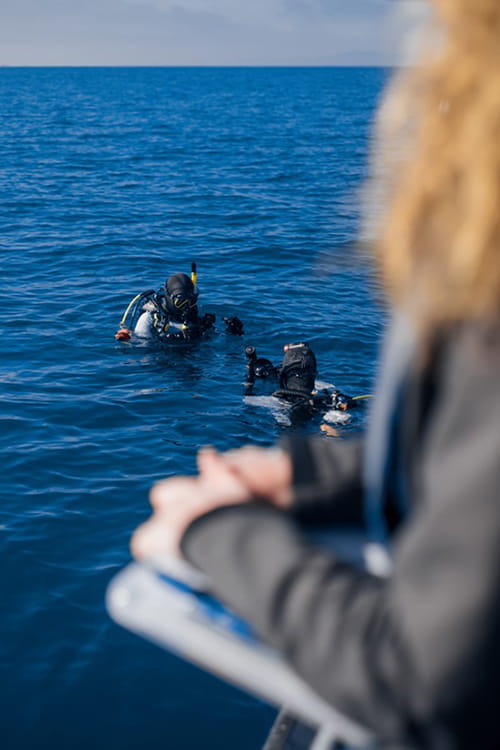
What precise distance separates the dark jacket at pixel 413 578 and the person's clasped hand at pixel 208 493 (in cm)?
4

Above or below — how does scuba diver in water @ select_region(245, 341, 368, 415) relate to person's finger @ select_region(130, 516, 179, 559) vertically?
below

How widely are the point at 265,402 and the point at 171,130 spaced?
5137cm

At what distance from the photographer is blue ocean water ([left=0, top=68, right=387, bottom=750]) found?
536cm

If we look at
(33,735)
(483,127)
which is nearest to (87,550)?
(33,735)

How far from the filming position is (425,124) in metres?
1.06

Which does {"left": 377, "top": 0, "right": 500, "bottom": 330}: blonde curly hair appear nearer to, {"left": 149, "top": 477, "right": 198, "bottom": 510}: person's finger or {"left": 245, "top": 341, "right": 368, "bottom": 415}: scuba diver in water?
{"left": 149, "top": 477, "right": 198, "bottom": 510}: person's finger

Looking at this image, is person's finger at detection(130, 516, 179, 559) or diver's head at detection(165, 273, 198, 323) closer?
person's finger at detection(130, 516, 179, 559)

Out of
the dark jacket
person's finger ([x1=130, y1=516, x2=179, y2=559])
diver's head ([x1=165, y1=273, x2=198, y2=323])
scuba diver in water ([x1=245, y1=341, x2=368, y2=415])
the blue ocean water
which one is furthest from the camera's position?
diver's head ([x1=165, y1=273, x2=198, y2=323])

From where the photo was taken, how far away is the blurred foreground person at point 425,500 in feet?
2.90

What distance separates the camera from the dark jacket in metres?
0.88

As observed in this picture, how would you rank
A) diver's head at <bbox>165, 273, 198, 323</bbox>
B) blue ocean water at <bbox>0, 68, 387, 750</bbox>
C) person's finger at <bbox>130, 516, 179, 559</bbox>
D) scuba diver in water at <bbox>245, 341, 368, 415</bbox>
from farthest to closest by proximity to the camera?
1. diver's head at <bbox>165, 273, 198, 323</bbox>
2. scuba diver in water at <bbox>245, 341, 368, 415</bbox>
3. blue ocean water at <bbox>0, 68, 387, 750</bbox>
4. person's finger at <bbox>130, 516, 179, 559</bbox>

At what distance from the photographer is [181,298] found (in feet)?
41.2

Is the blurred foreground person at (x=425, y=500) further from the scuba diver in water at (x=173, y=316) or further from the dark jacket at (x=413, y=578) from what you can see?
the scuba diver in water at (x=173, y=316)

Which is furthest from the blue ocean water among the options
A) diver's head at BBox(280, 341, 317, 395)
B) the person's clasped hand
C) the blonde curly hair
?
diver's head at BBox(280, 341, 317, 395)
